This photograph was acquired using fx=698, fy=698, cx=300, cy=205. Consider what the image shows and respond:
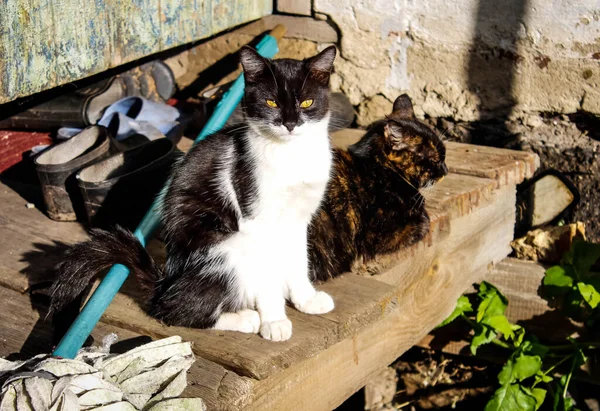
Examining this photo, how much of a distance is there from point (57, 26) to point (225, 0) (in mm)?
1285

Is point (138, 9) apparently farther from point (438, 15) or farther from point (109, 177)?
point (438, 15)

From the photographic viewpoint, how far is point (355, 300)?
2.34 m

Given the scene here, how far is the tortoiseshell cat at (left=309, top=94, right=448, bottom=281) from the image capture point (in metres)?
2.57

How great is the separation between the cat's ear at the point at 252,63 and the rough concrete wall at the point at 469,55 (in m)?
1.64

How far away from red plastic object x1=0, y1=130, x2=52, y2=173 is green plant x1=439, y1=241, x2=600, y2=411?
2411 mm

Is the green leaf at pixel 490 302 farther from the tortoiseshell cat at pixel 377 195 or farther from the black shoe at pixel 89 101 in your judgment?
the black shoe at pixel 89 101

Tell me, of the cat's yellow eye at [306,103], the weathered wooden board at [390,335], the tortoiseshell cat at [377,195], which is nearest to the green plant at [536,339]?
the weathered wooden board at [390,335]

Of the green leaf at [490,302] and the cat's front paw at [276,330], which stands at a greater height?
the cat's front paw at [276,330]

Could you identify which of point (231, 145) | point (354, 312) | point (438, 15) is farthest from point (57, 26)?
point (438, 15)

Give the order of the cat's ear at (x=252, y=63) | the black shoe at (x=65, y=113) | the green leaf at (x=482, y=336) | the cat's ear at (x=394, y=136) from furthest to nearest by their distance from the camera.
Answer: the black shoe at (x=65, y=113) < the green leaf at (x=482, y=336) < the cat's ear at (x=394, y=136) < the cat's ear at (x=252, y=63)

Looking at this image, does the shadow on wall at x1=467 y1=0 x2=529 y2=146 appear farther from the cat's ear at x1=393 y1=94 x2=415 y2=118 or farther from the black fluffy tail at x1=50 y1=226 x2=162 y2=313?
the black fluffy tail at x1=50 y1=226 x2=162 y2=313

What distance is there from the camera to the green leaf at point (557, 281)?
3043mm

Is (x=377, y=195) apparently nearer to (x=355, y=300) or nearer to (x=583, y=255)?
(x=355, y=300)

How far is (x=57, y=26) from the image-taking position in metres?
2.77
